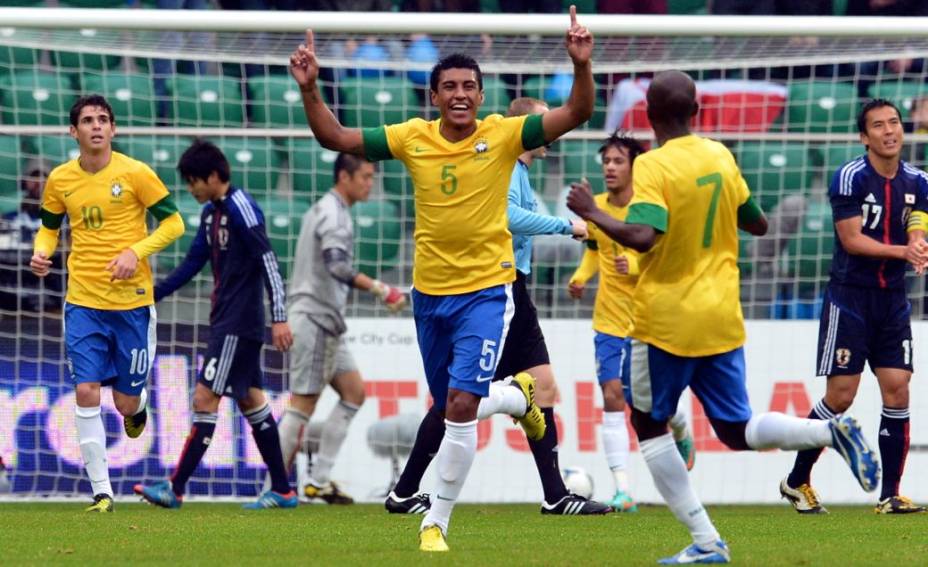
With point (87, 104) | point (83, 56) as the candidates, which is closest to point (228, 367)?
point (87, 104)

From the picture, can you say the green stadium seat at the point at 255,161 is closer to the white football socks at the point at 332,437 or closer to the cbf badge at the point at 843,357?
the white football socks at the point at 332,437

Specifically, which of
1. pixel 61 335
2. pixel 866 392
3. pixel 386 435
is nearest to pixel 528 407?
pixel 386 435

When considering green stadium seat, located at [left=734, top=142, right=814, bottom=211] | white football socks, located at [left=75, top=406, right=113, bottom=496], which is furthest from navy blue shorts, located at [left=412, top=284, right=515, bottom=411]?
green stadium seat, located at [left=734, top=142, right=814, bottom=211]

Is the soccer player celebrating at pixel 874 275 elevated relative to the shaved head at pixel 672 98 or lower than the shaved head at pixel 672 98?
lower

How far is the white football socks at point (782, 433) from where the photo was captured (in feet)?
18.5

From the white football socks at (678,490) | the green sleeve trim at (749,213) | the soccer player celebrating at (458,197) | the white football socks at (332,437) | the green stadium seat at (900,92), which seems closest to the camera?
the white football socks at (678,490)

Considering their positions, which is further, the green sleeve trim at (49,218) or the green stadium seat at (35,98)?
the green stadium seat at (35,98)

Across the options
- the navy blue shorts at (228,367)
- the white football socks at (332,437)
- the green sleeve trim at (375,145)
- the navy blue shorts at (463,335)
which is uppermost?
the green sleeve trim at (375,145)

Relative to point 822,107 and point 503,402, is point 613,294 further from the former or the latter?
point 822,107

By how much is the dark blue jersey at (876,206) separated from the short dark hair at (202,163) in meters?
3.69

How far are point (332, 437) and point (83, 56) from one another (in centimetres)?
437

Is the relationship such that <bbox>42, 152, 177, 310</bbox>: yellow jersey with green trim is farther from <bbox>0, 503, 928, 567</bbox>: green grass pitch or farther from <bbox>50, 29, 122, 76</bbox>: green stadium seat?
<bbox>50, 29, 122, 76</bbox>: green stadium seat

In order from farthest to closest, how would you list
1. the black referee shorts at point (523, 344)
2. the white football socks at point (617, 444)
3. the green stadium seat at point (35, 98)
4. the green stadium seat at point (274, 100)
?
the green stadium seat at point (274, 100) < the green stadium seat at point (35, 98) < the white football socks at point (617, 444) < the black referee shorts at point (523, 344)

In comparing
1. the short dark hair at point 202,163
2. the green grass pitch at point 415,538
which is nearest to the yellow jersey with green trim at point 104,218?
the short dark hair at point 202,163
